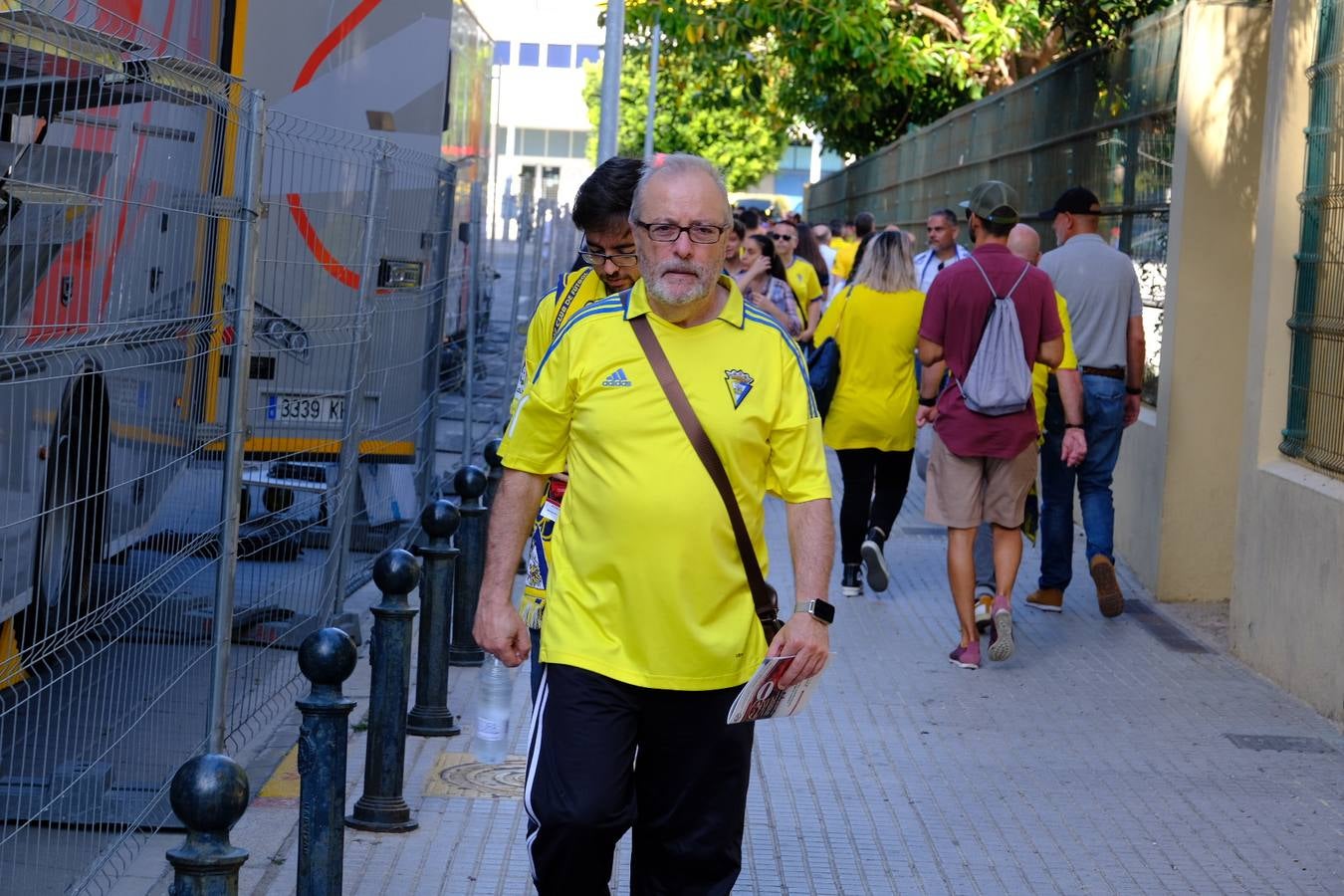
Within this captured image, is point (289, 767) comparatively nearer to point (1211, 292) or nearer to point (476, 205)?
point (1211, 292)

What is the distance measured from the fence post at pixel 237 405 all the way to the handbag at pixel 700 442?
1.78 meters

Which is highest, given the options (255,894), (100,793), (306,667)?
(306,667)

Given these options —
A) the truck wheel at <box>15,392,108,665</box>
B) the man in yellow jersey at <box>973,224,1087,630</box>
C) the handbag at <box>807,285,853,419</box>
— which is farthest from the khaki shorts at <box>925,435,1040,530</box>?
the truck wheel at <box>15,392,108,665</box>

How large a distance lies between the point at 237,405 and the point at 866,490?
211 inches

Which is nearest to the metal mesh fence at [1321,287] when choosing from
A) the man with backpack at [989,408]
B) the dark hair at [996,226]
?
the man with backpack at [989,408]

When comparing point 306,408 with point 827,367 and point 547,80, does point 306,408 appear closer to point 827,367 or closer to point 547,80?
point 827,367

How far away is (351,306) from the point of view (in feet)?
25.5

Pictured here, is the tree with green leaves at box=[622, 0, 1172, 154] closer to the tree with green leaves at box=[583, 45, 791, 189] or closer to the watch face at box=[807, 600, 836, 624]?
the watch face at box=[807, 600, 836, 624]

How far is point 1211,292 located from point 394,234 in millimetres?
4427

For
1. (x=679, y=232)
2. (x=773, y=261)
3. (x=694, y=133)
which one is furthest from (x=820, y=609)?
(x=694, y=133)

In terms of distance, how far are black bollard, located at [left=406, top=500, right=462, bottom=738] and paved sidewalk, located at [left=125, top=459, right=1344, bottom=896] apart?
10cm

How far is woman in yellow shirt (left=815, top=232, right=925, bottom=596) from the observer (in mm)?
10117

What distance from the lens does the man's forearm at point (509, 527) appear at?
420cm

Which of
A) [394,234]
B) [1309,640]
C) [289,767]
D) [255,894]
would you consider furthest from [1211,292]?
[255,894]
